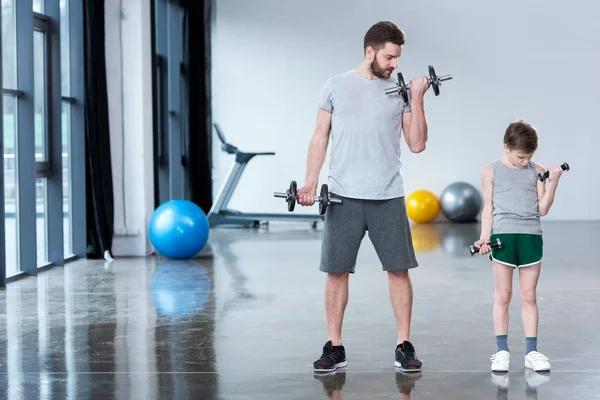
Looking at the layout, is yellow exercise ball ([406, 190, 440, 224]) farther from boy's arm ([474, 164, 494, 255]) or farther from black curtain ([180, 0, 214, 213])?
boy's arm ([474, 164, 494, 255])

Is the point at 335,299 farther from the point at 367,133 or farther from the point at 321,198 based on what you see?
the point at 367,133

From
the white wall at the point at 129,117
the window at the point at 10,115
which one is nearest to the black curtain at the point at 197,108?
the white wall at the point at 129,117

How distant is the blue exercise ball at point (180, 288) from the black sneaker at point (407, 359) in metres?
1.63

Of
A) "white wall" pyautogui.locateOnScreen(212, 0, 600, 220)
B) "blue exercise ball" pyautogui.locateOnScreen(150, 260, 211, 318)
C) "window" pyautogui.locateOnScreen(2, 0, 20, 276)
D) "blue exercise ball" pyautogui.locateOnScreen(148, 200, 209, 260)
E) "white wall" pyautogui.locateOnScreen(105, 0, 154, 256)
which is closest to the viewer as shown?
"blue exercise ball" pyautogui.locateOnScreen(150, 260, 211, 318)

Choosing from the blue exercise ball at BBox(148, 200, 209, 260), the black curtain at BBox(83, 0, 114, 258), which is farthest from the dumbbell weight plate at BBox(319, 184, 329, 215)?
the black curtain at BBox(83, 0, 114, 258)

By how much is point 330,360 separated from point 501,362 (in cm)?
64

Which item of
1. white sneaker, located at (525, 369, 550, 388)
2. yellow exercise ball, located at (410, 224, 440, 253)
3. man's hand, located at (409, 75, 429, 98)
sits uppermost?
man's hand, located at (409, 75, 429, 98)

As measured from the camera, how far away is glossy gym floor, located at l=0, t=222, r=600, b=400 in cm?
322

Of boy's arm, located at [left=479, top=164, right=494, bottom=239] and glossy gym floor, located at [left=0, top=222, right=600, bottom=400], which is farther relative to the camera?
boy's arm, located at [left=479, top=164, right=494, bottom=239]

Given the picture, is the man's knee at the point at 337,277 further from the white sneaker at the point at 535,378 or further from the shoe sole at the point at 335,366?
the white sneaker at the point at 535,378

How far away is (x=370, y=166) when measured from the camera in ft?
11.0

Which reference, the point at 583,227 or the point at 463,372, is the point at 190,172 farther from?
the point at 463,372

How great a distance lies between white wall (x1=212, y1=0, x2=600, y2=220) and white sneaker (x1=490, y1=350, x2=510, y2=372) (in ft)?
27.0

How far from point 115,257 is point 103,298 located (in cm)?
229
